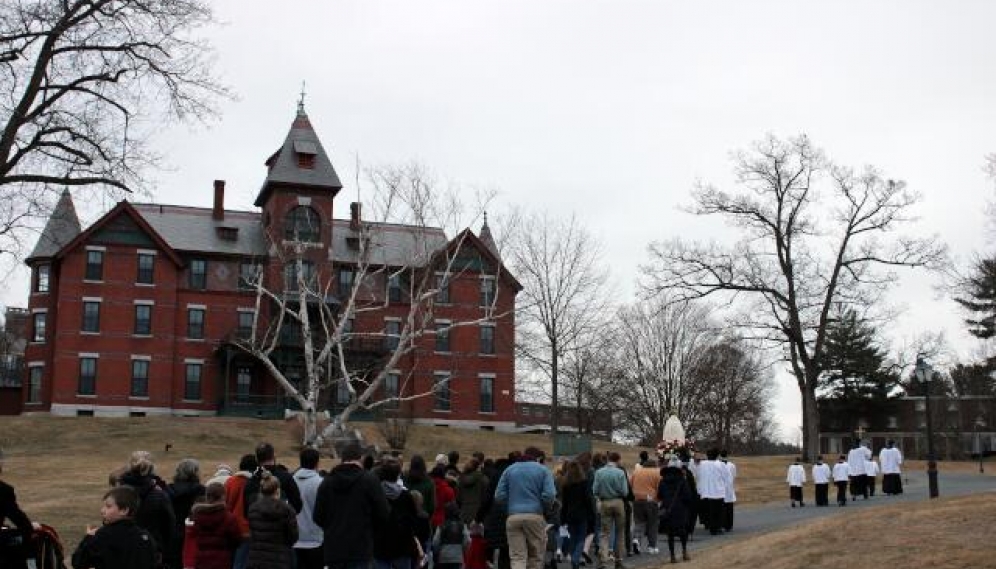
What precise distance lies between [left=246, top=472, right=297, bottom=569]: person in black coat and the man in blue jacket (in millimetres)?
4115

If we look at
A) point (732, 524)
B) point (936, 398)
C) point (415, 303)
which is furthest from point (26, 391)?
point (936, 398)

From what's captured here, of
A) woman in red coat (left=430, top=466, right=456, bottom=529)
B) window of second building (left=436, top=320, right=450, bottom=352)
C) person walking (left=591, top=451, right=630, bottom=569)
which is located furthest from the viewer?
window of second building (left=436, top=320, right=450, bottom=352)

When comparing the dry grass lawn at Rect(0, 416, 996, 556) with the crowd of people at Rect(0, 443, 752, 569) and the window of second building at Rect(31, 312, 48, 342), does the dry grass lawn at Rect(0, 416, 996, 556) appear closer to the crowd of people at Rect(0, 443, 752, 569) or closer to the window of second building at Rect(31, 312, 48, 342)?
the window of second building at Rect(31, 312, 48, 342)

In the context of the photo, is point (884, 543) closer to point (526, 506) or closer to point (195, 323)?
point (526, 506)

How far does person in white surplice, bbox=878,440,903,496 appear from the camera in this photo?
30.3 m

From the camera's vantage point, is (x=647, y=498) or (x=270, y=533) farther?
(x=647, y=498)

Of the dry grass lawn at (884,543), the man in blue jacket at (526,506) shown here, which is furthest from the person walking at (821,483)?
the man in blue jacket at (526,506)

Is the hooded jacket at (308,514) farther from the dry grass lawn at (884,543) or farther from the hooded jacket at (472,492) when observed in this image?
the dry grass lawn at (884,543)

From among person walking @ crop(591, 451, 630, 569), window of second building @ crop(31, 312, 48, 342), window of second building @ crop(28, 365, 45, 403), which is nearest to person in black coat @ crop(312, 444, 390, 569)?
person walking @ crop(591, 451, 630, 569)

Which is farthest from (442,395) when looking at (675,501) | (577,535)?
(577,535)

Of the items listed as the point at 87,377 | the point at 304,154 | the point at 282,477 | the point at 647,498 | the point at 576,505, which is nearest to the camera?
the point at 282,477

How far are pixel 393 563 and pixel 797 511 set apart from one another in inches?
706

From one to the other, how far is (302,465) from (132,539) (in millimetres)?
3939

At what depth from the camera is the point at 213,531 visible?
1044 cm
